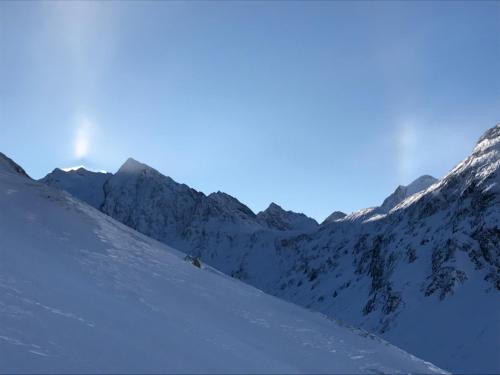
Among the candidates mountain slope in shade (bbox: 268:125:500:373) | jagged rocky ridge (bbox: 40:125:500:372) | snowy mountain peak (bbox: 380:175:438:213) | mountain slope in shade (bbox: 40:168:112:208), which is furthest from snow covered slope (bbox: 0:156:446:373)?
mountain slope in shade (bbox: 40:168:112:208)

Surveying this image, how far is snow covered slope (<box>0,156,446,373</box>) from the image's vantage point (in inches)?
308

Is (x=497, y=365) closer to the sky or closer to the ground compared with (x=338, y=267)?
closer to the ground

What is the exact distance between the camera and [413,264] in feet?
185

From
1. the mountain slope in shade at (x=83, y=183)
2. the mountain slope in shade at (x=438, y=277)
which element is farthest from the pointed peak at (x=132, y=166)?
the mountain slope in shade at (x=438, y=277)

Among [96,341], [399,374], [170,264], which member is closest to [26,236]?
[170,264]

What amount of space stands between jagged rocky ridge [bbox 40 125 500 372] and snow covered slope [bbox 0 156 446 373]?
27.7 metres

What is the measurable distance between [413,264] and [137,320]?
51564mm

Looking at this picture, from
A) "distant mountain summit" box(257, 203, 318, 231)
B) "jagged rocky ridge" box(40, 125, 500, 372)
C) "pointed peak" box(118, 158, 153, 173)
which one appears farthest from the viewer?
"distant mountain summit" box(257, 203, 318, 231)

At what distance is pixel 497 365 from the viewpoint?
3316cm

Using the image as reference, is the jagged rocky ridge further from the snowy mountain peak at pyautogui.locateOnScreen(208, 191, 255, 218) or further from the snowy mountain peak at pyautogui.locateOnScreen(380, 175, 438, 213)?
the snowy mountain peak at pyautogui.locateOnScreen(208, 191, 255, 218)

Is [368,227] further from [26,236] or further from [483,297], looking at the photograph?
[26,236]

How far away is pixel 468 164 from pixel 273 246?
6469 cm

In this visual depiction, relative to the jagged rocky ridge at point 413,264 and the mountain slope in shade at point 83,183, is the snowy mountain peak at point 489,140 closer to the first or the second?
the jagged rocky ridge at point 413,264

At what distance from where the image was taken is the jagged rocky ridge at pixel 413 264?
4092 centimetres
